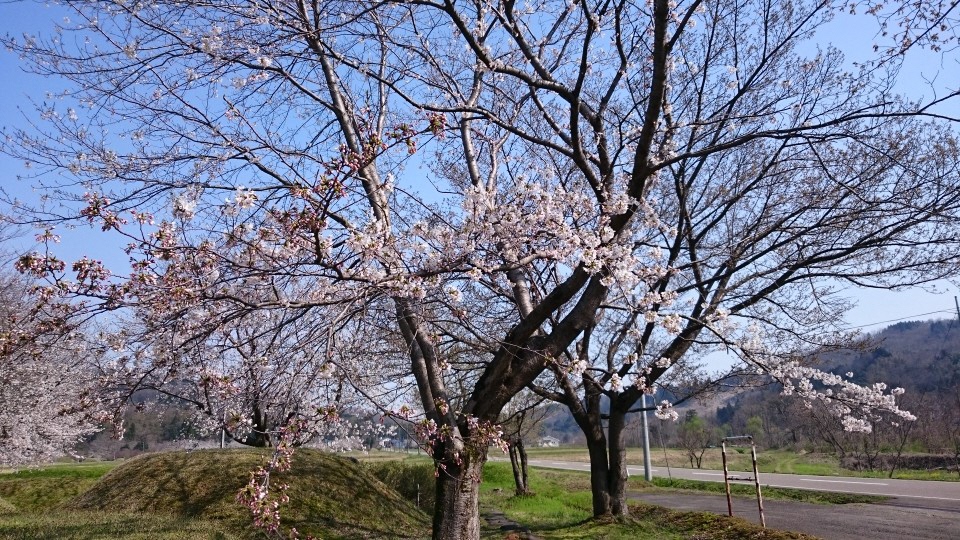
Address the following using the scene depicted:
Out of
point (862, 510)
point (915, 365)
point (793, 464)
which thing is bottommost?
point (793, 464)

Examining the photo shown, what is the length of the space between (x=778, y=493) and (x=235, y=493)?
13.3 meters

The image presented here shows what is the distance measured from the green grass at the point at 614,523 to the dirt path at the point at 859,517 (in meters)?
1.10

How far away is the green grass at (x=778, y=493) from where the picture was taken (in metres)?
14.2

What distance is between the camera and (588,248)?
5.23 m

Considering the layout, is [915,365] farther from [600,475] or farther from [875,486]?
[600,475]

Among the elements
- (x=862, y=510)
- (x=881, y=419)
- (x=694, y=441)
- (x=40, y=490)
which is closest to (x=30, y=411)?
(x=40, y=490)

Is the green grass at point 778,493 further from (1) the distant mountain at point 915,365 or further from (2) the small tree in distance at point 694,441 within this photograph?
(1) the distant mountain at point 915,365

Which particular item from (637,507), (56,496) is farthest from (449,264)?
(56,496)

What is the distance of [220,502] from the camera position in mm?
8930

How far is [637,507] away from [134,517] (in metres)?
9.56

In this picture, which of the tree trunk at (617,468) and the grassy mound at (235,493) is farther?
the tree trunk at (617,468)

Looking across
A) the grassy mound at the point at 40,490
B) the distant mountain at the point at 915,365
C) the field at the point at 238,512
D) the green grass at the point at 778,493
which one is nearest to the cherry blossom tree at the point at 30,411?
the grassy mound at the point at 40,490

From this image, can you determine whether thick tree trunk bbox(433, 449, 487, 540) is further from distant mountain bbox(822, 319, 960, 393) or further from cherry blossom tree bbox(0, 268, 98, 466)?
distant mountain bbox(822, 319, 960, 393)

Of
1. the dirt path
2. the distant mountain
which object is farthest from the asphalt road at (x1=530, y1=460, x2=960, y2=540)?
the distant mountain
